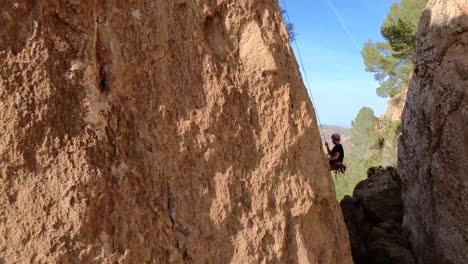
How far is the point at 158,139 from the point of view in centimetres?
378

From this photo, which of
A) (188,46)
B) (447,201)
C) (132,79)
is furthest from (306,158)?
(447,201)

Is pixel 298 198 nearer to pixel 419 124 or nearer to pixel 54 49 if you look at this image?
pixel 54 49

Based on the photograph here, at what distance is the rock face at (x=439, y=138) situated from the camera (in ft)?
23.7

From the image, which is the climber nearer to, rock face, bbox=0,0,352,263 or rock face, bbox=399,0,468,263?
rock face, bbox=399,0,468,263

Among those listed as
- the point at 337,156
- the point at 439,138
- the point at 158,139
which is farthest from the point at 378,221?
the point at 158,139

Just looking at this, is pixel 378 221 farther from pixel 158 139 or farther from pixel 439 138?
pixel 158 139

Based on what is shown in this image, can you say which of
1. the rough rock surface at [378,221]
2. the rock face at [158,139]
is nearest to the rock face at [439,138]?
the rough rock surface at [378,221]

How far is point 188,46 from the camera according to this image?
163 inches

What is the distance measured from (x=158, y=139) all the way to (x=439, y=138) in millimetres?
5486

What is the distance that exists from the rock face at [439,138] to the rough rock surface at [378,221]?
1.45 feet

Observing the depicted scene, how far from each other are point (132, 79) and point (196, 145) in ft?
2.40

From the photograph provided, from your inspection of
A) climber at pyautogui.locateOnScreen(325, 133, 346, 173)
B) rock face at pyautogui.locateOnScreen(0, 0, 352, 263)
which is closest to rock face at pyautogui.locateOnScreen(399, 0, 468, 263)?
climber at pyautogui.locateOnScreen(325, 133, 346, 173)

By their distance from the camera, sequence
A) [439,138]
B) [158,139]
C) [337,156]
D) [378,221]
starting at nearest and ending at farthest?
[158,139] < [439,138] < [337,156] < [378,221]

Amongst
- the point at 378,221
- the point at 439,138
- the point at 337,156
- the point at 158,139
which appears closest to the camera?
the point at 158,139
